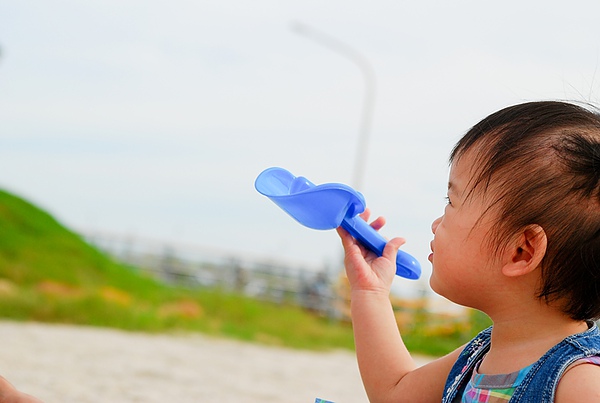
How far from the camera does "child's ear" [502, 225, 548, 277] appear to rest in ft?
3.60

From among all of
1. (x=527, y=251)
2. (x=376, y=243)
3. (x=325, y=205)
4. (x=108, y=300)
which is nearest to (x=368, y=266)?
(x=376, y=243)

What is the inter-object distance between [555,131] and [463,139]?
15cm

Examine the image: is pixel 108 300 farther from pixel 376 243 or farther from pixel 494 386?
pixel 494 386

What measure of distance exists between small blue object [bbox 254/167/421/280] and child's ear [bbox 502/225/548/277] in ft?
1.00

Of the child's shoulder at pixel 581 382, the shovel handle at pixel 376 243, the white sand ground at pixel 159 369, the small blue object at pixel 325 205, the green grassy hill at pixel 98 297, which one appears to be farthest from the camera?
the green grassy hill at pixel 98 297

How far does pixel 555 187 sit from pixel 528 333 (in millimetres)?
210

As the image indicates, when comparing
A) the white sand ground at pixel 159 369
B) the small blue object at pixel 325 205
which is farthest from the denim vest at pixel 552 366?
the white sand ground at pixel 159 369

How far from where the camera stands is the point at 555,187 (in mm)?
1098

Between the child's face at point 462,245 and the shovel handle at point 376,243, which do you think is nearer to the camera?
the child's face at point 462,245

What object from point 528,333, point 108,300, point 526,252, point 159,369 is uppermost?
point 526,252

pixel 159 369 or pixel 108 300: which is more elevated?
pixel 108 300

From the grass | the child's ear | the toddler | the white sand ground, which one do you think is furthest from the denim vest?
the grass

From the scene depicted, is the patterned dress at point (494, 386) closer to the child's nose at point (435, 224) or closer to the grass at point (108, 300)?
the child's nose at point (435, 224)

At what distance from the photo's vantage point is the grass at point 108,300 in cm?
595
